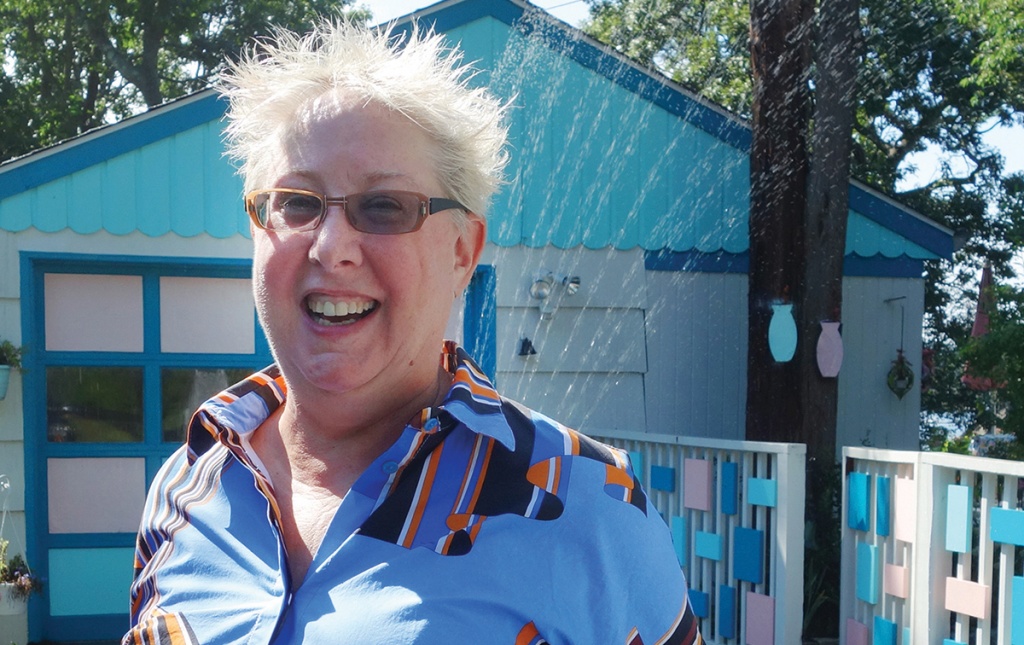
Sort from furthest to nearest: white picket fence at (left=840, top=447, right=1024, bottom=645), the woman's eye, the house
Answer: the house
white picket fence at (left=840, top=447, right=1024, bottom=645)
the woman's eye

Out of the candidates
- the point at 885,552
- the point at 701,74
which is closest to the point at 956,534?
the point at 885,552

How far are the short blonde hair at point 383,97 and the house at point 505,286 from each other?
13.5 ft

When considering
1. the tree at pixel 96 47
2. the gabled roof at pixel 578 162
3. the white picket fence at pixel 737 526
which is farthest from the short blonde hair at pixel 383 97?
the tree at pixel 96 47

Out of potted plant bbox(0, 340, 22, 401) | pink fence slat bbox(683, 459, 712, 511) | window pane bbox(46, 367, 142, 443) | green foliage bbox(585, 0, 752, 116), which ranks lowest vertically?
pink fence slat bbox(683, 459, 712, 511)

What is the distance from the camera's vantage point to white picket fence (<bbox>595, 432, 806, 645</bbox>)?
4574mm

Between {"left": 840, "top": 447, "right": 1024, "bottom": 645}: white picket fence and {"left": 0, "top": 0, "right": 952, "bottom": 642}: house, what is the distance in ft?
5.36

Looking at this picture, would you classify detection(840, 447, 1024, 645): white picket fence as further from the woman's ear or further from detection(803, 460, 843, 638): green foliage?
the woman's ear

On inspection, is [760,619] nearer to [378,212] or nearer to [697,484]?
[697,484]

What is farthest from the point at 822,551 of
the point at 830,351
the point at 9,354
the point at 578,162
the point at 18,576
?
the point at 9,354

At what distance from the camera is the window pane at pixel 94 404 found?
239 inches

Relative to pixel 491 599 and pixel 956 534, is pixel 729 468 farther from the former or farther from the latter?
pixel 491 599

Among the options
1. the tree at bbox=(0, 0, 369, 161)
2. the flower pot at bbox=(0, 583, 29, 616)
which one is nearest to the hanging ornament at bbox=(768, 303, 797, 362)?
the flower pot at bbox=(0, 583, 29, 616)

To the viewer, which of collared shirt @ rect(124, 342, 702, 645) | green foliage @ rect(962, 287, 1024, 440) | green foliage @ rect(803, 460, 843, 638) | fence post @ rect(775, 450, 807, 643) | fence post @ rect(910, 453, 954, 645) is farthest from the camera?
green foliage @ rect(962, 287, 1024, 440)

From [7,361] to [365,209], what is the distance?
15.9 feet
